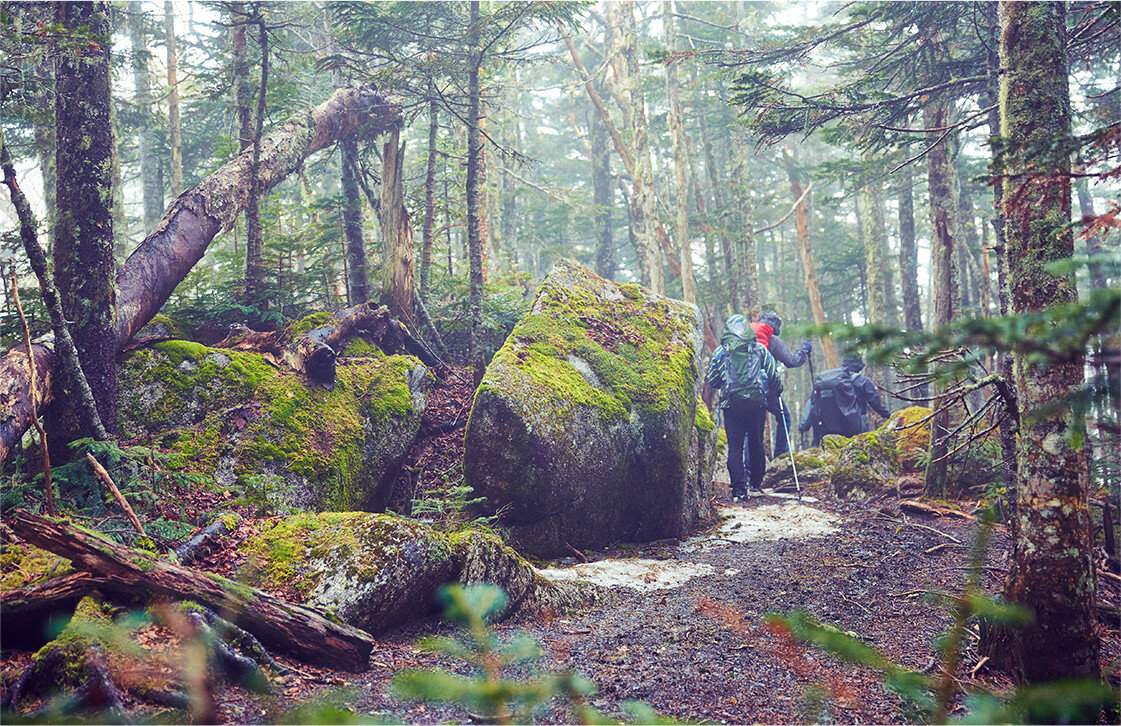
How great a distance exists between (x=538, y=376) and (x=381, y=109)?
6593 millimetres

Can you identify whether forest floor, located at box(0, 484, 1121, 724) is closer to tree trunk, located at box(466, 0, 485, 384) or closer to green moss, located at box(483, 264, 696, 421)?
green moss, located at box(483, 264, 696, 421)

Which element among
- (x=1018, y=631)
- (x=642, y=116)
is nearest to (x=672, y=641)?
(x=1018, y=631)

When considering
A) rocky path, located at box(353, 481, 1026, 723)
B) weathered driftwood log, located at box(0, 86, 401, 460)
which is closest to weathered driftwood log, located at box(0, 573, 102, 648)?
rocky path, located at box(353, 481, 1026, 723)

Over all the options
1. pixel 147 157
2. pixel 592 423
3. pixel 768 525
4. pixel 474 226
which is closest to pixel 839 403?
pixel 768 525

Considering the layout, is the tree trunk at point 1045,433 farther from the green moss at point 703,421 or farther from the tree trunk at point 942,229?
the tree trunk at point 942,229

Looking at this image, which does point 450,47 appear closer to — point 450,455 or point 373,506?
point 450,455

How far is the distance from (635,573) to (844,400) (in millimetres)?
9277

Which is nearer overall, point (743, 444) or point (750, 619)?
point (750, 619)

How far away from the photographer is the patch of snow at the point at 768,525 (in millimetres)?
7734

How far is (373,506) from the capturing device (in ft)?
23.1

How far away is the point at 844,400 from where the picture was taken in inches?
536

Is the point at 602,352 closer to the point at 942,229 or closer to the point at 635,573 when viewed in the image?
the point at 635,573

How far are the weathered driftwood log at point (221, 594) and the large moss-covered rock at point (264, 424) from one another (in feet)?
7.62

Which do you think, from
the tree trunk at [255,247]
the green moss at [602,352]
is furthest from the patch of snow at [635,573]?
the tree trunk at [255,247]
